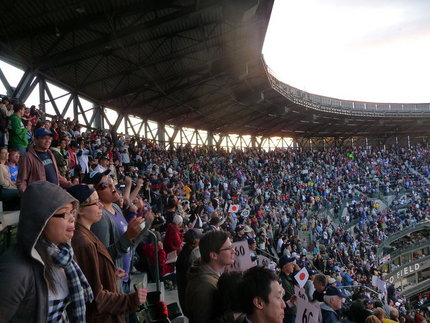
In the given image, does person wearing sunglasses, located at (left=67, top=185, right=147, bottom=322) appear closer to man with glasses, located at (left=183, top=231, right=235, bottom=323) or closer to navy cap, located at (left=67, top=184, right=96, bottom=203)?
navy cap, located at (left=67, top=184, right=96, bottom=203)

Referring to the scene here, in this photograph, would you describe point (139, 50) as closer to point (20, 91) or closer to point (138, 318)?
point (20, 91)

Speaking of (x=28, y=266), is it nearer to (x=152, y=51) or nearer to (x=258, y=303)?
(x=258, y=303)

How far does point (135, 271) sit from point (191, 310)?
3.11 m

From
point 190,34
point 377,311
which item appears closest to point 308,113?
point 190,34

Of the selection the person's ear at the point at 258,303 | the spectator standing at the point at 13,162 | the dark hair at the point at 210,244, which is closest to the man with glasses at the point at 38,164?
the spectator standing at the point at 13,162

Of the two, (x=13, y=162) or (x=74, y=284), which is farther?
(x=13, y=162)

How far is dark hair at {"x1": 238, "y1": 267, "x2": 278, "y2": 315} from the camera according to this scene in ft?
7.16

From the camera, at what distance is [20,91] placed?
41.9ft

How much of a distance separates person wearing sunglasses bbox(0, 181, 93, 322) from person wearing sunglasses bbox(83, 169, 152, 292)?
2.53 ft

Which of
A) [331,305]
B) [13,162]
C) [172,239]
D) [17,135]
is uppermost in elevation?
[17,135]

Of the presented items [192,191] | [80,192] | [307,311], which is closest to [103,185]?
[80,192]

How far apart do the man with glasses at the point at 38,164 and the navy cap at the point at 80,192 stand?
2073 millimetres

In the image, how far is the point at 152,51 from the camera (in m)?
15.3

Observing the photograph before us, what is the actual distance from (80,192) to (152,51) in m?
13.6
